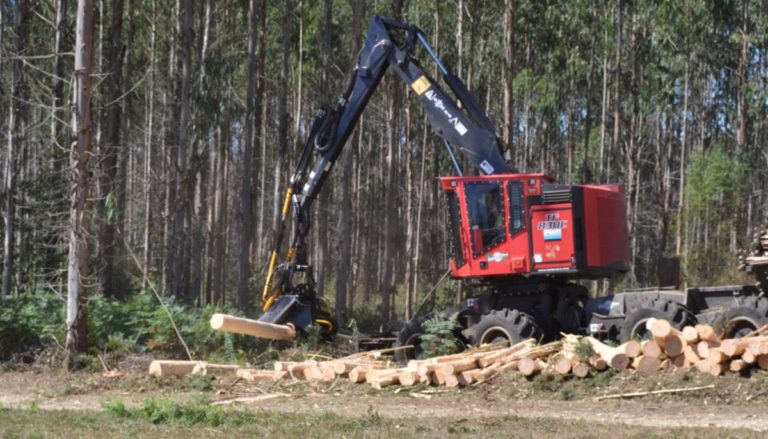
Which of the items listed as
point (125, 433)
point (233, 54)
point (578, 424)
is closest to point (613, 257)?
point (578, 424)

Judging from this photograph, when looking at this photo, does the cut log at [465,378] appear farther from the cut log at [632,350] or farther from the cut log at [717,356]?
the cut log at [717,356]

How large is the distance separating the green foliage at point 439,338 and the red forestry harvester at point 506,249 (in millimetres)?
371

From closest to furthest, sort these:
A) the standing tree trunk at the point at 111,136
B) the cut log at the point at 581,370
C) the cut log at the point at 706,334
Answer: the cut log at the point at 706,334 < the cut log at the point at 581,370 < the standing tree trunk at the point at 111,136

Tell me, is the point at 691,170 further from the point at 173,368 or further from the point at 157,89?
the point at 173,368

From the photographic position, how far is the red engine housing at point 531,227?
16922 millimetres

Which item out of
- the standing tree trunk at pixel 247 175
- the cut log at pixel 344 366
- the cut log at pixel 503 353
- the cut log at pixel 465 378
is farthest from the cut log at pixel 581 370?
the standing tree trunk at pixel 247 175

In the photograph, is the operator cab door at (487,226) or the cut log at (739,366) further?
the operator cab door at (487,226)

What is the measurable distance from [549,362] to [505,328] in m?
2.00

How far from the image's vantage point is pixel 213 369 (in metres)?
16.5

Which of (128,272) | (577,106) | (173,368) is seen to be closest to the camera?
(173,368)

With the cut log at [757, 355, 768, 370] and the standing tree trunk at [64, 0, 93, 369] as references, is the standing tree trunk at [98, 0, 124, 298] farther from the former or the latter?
the cut log at [757, 355, 768, 370]

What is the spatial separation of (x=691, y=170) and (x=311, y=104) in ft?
60.8

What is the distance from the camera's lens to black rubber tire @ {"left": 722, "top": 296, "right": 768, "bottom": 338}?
14.8m

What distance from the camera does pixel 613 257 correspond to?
17641 millimetres
